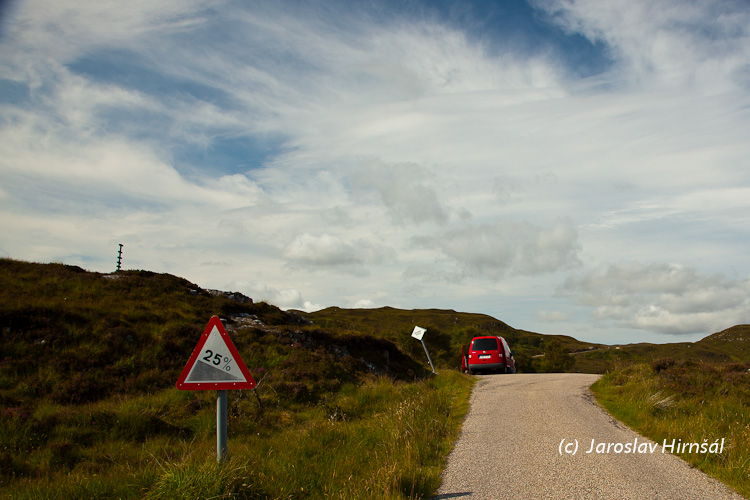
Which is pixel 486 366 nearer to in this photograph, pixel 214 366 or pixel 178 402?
pixel 178 402

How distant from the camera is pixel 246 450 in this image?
297 inches

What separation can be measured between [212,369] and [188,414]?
7.69 m

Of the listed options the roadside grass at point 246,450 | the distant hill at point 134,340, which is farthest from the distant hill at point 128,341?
the roadside grass at point 246,450

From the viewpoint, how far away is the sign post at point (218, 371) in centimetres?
570

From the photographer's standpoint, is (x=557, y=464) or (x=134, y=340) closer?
(x=557, y=464)

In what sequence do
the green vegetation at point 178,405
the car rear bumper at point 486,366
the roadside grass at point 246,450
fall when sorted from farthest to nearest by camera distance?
the car rear bumper at point 486,366
the green vegetation at point 178,405
the roadside grass at point 246,450

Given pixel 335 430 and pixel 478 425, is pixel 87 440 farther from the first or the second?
pixel 478 425

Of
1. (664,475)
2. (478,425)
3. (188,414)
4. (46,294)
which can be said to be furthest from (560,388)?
(46,294)

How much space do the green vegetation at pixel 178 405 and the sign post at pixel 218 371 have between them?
54cm

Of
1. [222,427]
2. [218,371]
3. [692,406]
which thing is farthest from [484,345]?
[218,371]

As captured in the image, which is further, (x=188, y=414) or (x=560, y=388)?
(x=560, y=388)

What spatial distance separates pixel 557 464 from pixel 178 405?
9.90 m

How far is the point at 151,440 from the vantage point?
10242 mm

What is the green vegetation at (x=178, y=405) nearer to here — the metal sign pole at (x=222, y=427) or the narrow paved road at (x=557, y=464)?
the metal sign pole at (x=222, y=427)
